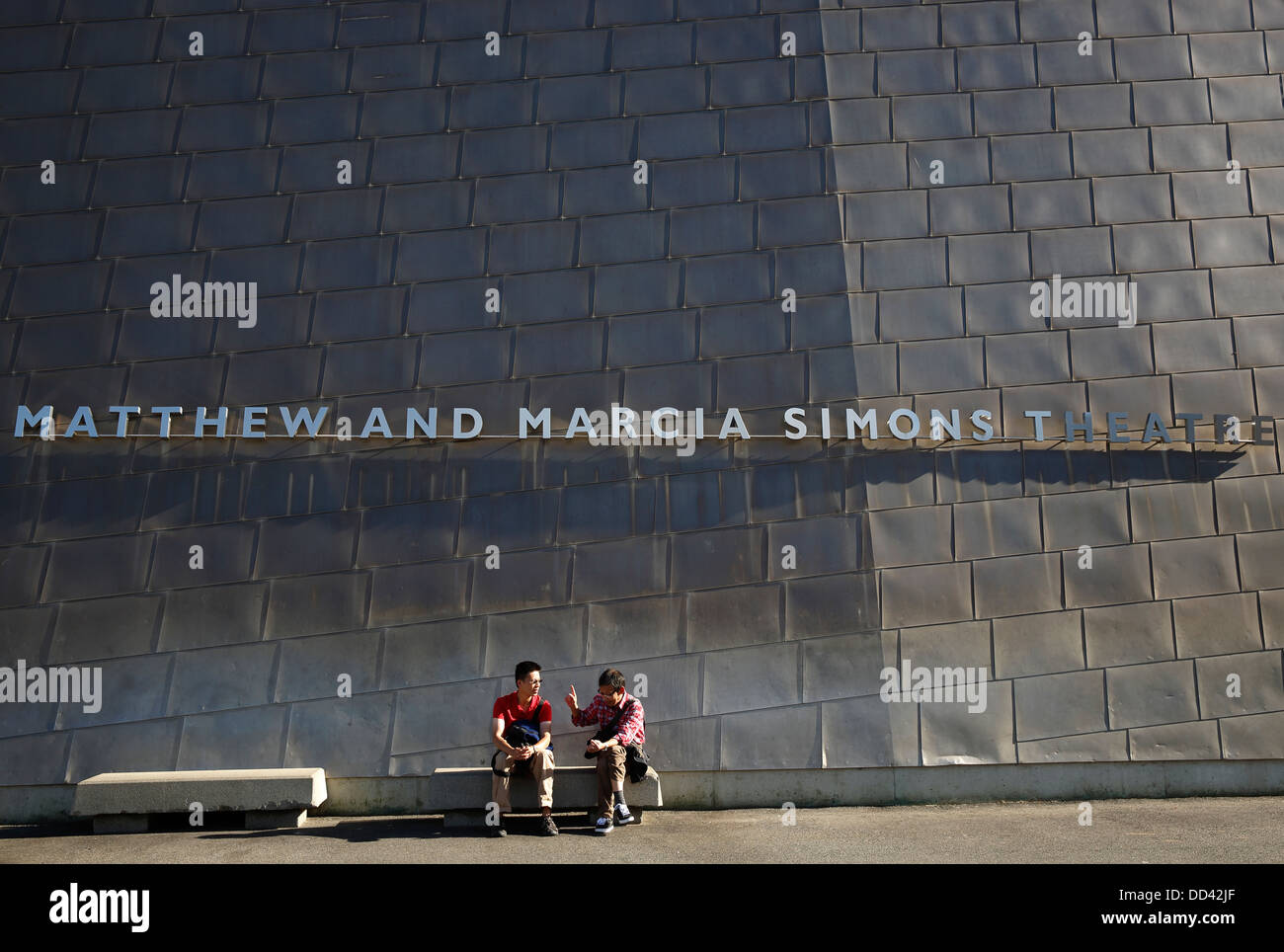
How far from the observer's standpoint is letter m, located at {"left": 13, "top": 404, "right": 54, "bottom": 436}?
10.8m

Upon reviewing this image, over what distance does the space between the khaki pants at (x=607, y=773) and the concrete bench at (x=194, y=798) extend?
2.48m

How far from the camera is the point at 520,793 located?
29.2ft

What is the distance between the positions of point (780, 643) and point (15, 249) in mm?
8864

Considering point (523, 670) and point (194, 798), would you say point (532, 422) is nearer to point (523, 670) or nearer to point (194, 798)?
point (523, 670)

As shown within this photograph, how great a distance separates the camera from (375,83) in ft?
38.7

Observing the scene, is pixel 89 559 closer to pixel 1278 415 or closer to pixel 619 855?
pixel 619 855

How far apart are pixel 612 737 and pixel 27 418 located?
22.2 feet

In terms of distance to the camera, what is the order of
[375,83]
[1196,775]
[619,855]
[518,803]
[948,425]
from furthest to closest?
1. [375,83]
2. [948,425]
3. [1196,775]
4. [518,803]
5. [619,855]

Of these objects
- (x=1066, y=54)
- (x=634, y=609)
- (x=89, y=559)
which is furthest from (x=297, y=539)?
(x=1066, y=54)

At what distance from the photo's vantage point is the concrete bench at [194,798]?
9.00 meters

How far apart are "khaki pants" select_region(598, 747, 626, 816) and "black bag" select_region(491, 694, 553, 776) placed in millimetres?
461

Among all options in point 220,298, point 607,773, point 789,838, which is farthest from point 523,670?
point 220,298

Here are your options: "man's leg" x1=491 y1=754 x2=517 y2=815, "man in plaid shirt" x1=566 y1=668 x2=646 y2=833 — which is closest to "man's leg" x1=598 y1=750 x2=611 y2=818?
"man in plaid shirt" x1=566 y1=668 x2=646 y2=833

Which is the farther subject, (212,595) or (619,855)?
(212,595)
